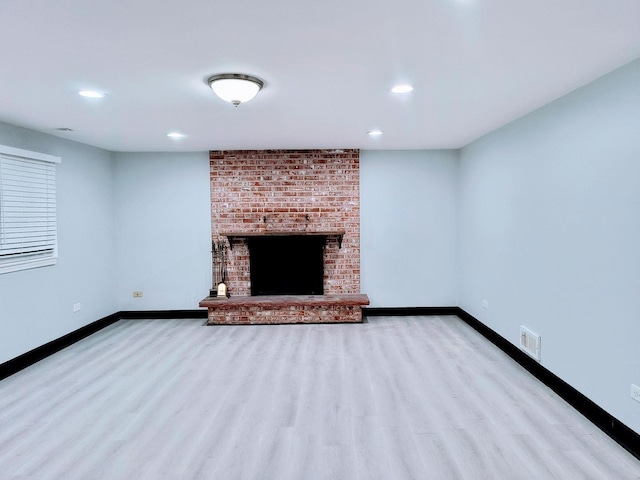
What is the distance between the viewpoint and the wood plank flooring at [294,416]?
2.20m

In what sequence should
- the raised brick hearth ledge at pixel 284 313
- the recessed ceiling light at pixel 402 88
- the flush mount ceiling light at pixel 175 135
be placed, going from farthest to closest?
1. the raised brick hearth ledge at pixel 284 313
2. the flush mount ceiling light at pixel 175 135
3. the recessed ceiling light at pixel 402 88

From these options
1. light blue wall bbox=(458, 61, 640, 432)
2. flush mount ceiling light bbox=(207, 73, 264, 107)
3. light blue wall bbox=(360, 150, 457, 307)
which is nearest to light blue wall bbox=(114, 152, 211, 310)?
light blue wall bbox=(360, 150, 457, 307)

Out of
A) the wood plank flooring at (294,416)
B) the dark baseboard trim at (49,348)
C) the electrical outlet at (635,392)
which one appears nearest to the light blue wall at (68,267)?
the dark baseboard trim at (49,348)

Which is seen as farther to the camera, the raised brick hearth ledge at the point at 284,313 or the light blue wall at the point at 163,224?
the light blue wall at the point at 163,224

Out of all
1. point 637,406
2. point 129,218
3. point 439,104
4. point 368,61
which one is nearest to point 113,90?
point 368,61

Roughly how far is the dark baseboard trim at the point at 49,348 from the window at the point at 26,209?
2.75 ft

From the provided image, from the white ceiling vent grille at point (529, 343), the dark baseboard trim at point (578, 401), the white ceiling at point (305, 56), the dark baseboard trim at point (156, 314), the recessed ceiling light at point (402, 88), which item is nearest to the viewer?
the white ceiling at point (305, 56)

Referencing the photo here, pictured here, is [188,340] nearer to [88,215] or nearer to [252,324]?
[252,324]

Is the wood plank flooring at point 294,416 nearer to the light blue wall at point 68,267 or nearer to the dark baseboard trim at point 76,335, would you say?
the dark baseboard trim at point 76,335

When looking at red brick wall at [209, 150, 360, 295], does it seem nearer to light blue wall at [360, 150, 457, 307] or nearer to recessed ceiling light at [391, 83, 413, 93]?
light blue wall at [360, 150, 457, 307]

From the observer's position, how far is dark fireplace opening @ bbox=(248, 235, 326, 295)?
5410mm

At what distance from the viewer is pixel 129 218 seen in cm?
546

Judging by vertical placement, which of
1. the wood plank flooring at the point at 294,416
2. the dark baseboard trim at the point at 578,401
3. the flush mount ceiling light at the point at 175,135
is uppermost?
the flush mount ceiling light at the point at 175,135

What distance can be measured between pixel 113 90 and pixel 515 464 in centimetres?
339
